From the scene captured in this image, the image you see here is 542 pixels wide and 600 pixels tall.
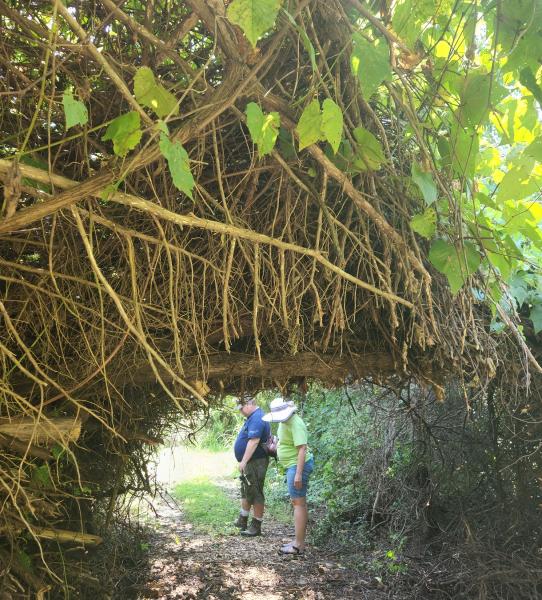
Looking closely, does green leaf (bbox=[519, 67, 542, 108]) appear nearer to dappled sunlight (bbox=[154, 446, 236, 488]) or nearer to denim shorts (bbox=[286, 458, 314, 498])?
denim shorts (bbox=[286, 458, 314, 498])

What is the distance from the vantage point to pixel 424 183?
1483 millimetres

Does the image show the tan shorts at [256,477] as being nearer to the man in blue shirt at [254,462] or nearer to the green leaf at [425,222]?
the man in blue shirt at [254,462]

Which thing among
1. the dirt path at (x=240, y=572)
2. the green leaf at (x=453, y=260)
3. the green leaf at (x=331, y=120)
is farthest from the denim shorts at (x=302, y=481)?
the green leaf at (x=331, y=120)

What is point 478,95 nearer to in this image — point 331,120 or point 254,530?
point 331,120

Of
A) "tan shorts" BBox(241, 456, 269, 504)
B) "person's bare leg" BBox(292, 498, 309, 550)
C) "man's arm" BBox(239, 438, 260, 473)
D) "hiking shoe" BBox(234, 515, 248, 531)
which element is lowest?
"hiking shoe" BBox(234, 515, 248, 531)

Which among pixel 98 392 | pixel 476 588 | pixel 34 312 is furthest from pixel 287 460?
pixel 34 312

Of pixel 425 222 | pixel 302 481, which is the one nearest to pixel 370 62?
pixel 425 222

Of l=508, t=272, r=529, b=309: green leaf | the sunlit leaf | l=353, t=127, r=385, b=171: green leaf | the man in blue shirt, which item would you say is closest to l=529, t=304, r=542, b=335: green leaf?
the sunlit leaf

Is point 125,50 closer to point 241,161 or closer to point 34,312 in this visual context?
point 241,161

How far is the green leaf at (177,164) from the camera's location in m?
1.13

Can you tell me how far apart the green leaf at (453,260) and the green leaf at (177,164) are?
860 millimetres

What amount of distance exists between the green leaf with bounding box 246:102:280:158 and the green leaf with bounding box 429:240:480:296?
2.18 feet

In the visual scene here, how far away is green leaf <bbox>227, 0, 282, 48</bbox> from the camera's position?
0.96 metres

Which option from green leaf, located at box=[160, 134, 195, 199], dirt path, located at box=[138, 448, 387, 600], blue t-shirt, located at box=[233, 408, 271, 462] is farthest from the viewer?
blue t-shirt, located at box=[233, 408, 271, 462]
